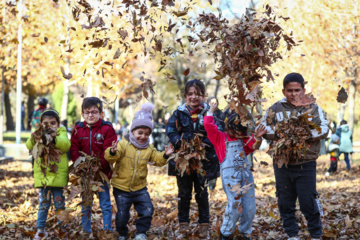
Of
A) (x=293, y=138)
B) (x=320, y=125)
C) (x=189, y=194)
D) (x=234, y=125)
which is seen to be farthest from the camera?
(x=189, y=194)

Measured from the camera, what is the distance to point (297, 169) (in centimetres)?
467

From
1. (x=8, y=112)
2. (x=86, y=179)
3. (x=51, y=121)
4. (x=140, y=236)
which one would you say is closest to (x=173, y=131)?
(x=86, y=179)

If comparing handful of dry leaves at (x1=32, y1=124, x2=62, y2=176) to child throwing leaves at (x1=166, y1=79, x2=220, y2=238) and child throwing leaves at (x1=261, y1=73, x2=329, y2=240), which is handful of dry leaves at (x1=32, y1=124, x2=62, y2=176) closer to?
child throwing leaves at (x1=166, y1=79, x2=220, y2=238)

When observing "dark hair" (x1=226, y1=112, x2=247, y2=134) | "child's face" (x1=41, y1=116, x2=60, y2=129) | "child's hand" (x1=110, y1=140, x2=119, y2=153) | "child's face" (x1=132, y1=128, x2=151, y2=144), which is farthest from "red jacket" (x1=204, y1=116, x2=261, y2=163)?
"child's face" (x1=41, y1=116, x2=60, y2=129)

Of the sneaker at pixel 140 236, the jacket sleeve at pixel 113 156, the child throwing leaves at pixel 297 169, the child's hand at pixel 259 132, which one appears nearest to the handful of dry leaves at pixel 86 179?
the jacket sleeve at pixel 113 156

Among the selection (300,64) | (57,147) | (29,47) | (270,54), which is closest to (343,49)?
(300,64)

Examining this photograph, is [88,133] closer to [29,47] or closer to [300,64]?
[300,64]

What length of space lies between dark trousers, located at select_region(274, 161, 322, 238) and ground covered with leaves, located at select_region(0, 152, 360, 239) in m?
0.31

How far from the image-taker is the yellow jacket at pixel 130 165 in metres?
5.16

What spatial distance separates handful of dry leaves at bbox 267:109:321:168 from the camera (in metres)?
4.46

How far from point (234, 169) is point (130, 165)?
4.23 ft

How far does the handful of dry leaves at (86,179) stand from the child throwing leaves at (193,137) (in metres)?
0.90

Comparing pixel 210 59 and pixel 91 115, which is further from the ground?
pixel 210 59

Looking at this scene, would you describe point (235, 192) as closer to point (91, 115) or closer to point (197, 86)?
point (197, 86)
